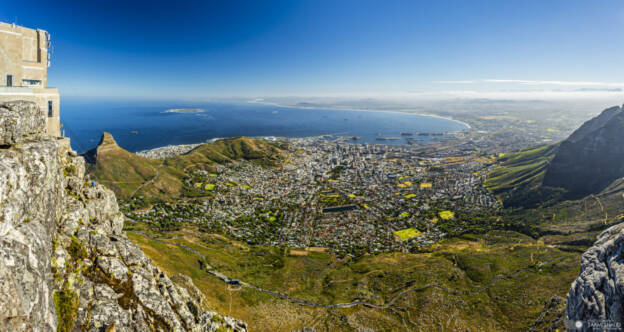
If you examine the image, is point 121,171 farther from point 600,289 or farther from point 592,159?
point 592,159

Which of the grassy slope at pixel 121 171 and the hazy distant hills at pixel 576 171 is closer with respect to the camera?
the grassy slope at pixel 121 171

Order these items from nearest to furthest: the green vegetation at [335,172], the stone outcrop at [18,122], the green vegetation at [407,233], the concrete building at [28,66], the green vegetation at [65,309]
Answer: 1. the green vegetation at [65,309]
2. the stone outcrop at [18,122]
3. the concrete building at [28,66]
4. the green vegetation at [407,233]
5. the green vegetation at [335,172]

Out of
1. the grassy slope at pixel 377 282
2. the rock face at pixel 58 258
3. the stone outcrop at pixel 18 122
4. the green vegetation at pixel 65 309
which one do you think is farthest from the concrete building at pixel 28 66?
the grassy slope at pixel 377 282

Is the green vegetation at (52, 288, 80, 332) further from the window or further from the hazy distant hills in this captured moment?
the hazy distant hills

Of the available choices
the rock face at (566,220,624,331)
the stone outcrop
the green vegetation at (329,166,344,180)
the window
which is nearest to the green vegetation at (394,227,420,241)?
the green vegetation at (329,166,344,180)

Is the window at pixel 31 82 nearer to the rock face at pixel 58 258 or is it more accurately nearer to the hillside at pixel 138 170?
the rock face at pixel 58 258

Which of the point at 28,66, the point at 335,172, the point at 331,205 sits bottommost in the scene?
the point at 331,205

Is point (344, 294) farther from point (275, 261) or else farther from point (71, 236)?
point (71, 236)

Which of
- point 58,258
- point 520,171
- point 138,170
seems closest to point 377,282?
point 58,258
